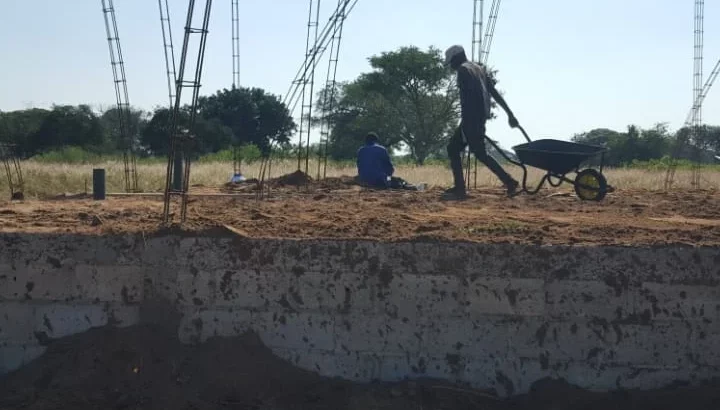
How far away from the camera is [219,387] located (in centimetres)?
492

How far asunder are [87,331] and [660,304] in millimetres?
3197

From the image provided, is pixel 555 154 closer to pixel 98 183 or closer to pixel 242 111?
pixel 98 183

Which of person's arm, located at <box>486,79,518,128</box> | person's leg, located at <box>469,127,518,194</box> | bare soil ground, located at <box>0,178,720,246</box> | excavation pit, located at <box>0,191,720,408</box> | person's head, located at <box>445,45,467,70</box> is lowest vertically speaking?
excavation pit, located at <box>0,191,720,408</box>

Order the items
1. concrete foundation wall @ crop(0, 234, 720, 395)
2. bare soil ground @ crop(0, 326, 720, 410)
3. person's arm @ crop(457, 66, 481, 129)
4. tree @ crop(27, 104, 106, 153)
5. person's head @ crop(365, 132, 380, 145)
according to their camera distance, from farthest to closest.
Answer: tree @ crop(27, 104, 106, 153) < person's head @ crop(365, 132, 380, 145) < person's arm @ crop(457, 66, 481, 129) < concrete foundation wall @ crop(0, 234, 720, 395) < bare soil ground @ crop(0, 326, 720, 410)

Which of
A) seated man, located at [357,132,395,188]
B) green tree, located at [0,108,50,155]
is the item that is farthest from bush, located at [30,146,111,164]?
seated man, located at [357,132,395,188]

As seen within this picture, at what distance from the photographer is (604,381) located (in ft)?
16.2

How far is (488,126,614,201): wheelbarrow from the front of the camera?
9.56 meters

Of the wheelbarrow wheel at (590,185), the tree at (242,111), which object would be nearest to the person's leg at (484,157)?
the wheelbarrow wheel at (590,185)

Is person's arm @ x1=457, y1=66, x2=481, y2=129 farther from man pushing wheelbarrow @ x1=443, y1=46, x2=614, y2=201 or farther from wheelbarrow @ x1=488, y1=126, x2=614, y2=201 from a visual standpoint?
wheelbarrow @ x1=488, y1=126, x2=614, y2=201

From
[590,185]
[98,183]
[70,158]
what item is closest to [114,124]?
[70,158]

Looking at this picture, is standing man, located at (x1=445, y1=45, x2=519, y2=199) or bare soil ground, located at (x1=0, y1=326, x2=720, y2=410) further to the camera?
standing man, located at (x1=445, y1=45, x2=519, y2=199)

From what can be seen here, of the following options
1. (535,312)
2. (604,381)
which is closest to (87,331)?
(535,312)

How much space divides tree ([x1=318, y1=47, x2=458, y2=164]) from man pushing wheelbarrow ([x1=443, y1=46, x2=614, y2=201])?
31364 mm

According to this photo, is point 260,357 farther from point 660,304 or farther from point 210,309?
point 660,304
